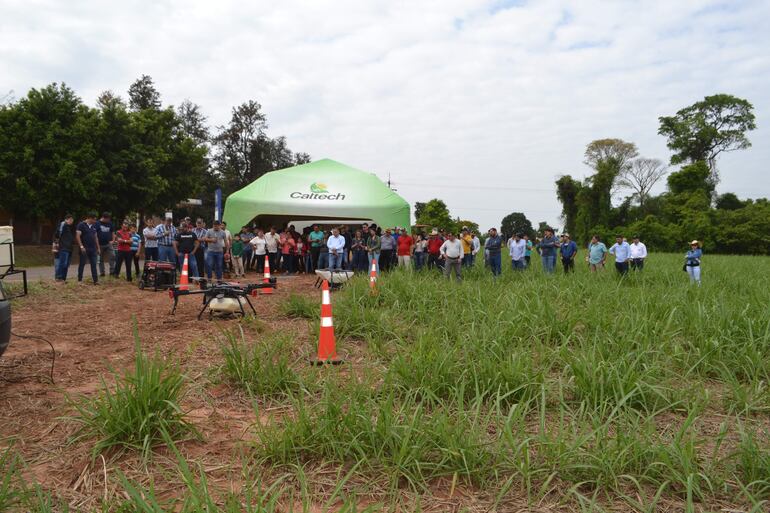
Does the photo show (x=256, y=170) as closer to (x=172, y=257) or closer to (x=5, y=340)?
(x=172, y=257)

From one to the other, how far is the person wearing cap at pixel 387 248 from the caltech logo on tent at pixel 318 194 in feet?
11.0

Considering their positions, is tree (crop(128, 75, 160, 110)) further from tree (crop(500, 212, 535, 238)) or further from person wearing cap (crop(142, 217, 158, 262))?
tree (crop(500, 212, 535, 238))

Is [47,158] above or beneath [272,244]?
above

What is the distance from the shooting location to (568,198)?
56.9 m

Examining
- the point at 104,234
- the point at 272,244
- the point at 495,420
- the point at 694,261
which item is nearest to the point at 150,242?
the point at 104,234

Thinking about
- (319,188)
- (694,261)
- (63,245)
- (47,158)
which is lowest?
(694,261)

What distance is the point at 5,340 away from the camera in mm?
3459

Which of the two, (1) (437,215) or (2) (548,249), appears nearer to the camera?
(2) (548,249)

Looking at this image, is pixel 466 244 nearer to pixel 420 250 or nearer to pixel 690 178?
pixel 420 250

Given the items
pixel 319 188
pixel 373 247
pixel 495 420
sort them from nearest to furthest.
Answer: pixel 495 420 → pixel 373 247 → pixel 319 188

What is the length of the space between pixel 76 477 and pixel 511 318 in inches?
154

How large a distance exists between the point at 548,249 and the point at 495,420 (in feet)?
36.2

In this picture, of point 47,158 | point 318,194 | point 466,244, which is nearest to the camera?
point 466,244

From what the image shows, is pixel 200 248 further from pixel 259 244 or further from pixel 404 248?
pixel 404 248
